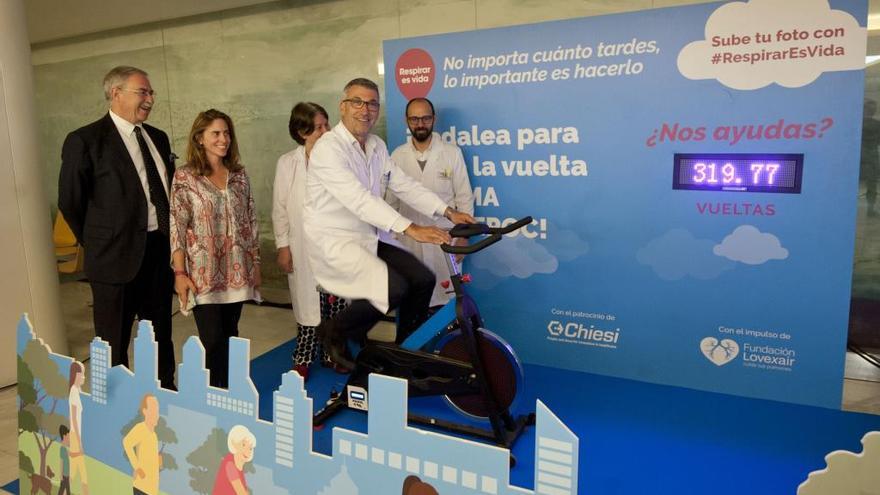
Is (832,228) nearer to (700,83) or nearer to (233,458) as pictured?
(700,83)

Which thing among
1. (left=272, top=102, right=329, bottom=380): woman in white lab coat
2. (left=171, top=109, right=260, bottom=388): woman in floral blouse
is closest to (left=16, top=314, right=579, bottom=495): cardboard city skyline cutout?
(left=171, top=109, right=260, bottom=388): woman in floral blouse

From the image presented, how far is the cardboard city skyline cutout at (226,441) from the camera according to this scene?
4.58 feet

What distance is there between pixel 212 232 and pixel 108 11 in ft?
11.5

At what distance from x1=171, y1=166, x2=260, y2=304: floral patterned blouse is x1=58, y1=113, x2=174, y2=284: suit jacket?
241 millimetres

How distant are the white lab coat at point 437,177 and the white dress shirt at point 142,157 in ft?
4.37

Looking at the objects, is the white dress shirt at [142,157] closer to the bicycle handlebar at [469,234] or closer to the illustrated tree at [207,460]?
the bicycle handlebar at [469,234]

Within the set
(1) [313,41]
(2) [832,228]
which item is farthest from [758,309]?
(1) [313,41]

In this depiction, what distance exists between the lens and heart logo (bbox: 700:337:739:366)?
10.8 feet

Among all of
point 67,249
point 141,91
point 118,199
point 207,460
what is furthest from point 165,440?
point 67,249

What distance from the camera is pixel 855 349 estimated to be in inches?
150

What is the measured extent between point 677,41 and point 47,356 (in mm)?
2981

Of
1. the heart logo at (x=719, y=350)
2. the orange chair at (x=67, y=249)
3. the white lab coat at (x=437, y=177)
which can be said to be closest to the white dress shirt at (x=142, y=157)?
the white lab coat at (x=437, y=177)

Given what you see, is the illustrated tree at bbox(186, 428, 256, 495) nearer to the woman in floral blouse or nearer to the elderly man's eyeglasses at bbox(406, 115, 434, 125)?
the woman in floral blouse

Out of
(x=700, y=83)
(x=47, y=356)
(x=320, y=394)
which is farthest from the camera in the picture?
(x=320, y=394)
